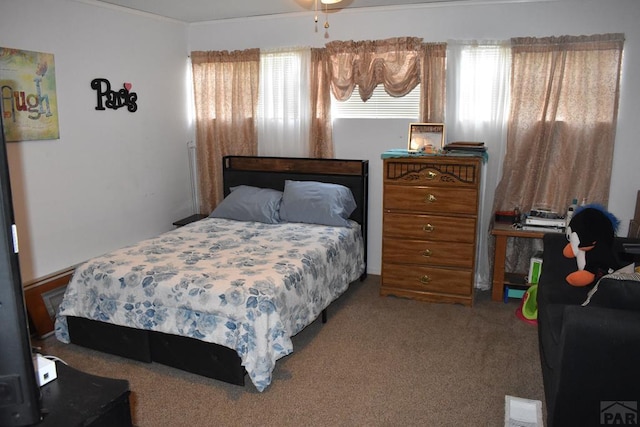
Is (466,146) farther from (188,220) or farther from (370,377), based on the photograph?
(188,220)

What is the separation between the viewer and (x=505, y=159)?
Answer: 12.9ft

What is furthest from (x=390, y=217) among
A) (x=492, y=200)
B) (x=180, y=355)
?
(x=180, y=355)

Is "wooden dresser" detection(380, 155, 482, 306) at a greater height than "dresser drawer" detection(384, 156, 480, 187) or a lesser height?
lesser

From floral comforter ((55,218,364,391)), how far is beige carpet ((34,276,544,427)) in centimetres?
20

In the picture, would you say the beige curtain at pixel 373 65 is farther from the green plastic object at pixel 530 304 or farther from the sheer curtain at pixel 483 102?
the green plastic object at pixel 530 304

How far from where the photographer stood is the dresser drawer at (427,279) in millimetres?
3781

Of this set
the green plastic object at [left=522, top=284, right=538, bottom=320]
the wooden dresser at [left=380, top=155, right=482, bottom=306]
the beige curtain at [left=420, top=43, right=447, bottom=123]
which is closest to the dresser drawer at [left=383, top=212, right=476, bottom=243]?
the wooden dresser at [left=380, top=155, right=482, bottom=306]

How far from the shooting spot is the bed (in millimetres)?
2678

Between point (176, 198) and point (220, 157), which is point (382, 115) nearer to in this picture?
point (220, 157)

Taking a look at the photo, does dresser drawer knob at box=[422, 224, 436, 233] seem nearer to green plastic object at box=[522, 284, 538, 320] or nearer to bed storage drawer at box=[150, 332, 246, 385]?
green plastic object at box=[522, 284, 538, 320]

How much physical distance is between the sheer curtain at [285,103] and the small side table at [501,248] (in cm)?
182

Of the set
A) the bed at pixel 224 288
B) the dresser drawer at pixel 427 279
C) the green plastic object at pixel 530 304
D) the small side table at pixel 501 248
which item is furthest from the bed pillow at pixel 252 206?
the green plastic object at pixel 530 304

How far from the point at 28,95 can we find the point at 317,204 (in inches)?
86.4

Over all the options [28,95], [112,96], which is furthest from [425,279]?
[28,95]
